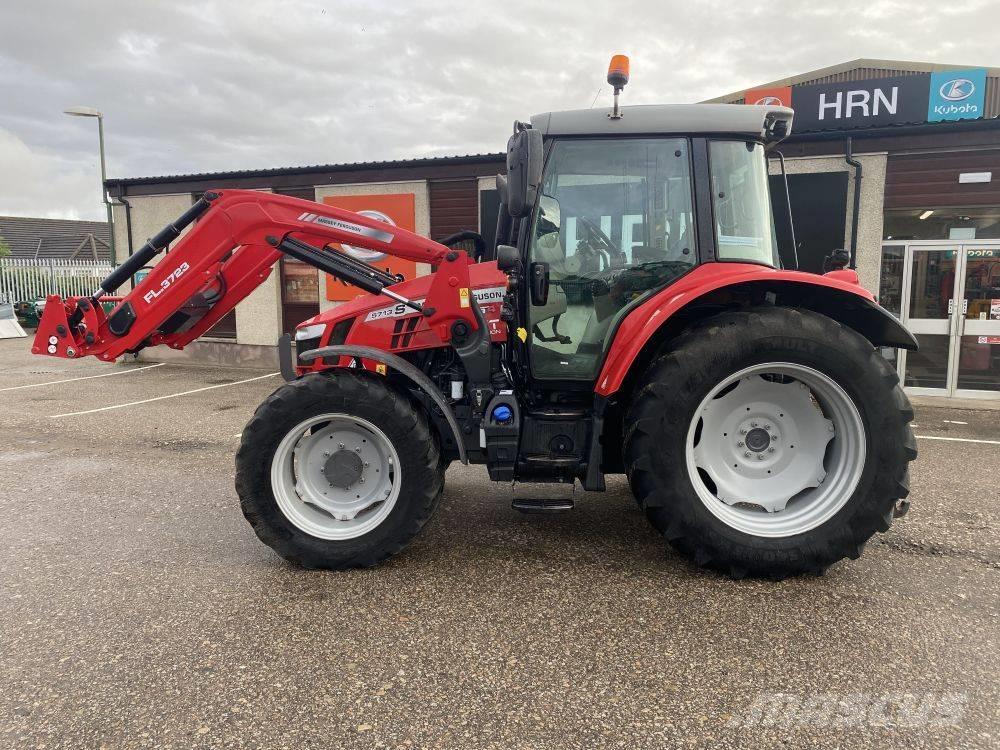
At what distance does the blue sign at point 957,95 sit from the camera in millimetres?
8039

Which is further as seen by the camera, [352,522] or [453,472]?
[453,472]

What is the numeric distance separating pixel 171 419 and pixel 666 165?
618 cm

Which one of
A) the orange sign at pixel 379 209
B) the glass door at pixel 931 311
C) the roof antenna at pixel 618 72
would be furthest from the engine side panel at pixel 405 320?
the glass door at pixel 931 311

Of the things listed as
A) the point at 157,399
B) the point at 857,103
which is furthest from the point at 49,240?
the point at 857,103

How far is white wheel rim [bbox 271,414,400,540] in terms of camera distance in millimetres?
3246

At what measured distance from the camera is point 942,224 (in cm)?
829

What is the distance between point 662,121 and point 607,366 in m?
1.27

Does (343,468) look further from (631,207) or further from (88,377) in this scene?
(88,377)

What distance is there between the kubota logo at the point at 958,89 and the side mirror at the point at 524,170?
26.5ft

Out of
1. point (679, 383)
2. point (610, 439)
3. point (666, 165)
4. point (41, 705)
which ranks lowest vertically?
point (41, 705)

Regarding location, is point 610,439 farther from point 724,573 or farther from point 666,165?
point 666,165

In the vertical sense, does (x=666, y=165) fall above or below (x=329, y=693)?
above

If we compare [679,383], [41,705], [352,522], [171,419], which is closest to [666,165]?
[679,383]

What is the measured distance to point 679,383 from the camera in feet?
9.57
